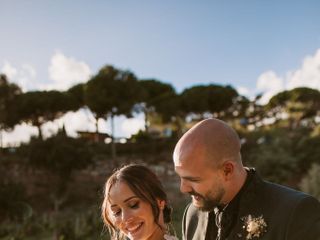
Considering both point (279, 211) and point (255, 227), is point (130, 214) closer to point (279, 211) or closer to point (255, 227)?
point (255, 227)

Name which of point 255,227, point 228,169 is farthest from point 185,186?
point 255,227

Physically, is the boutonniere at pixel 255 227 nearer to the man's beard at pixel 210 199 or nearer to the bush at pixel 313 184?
the man's beard at pixel 210 199

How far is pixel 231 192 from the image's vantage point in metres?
2.89

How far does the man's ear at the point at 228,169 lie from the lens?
281 centimetres

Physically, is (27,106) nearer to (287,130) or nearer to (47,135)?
(47,135)

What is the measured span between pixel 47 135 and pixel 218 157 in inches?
1085

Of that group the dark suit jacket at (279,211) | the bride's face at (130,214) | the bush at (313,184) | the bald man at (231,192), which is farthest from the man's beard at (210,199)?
the bush at (313,184)

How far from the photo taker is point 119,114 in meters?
35.0

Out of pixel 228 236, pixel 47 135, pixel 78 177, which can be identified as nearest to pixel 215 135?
pixel 228 236

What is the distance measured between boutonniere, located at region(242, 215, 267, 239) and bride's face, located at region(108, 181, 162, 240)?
65cm

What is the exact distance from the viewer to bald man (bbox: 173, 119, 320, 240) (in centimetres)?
271

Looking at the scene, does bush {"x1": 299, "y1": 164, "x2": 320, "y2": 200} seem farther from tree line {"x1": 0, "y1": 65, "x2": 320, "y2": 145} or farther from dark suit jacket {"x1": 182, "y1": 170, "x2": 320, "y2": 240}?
dark suit jacket {"x1": 182, "y1": 170, "x2": 320, "y2": 240}

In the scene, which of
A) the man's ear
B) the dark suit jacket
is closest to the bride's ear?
the dark suit jacket

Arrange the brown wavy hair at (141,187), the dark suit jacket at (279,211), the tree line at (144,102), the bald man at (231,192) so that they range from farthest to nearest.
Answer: the tree line at (144,102) → the brown wavy hair at (141,187) → the bald man at (231,192) → the dark suit jacket at (279,211)
